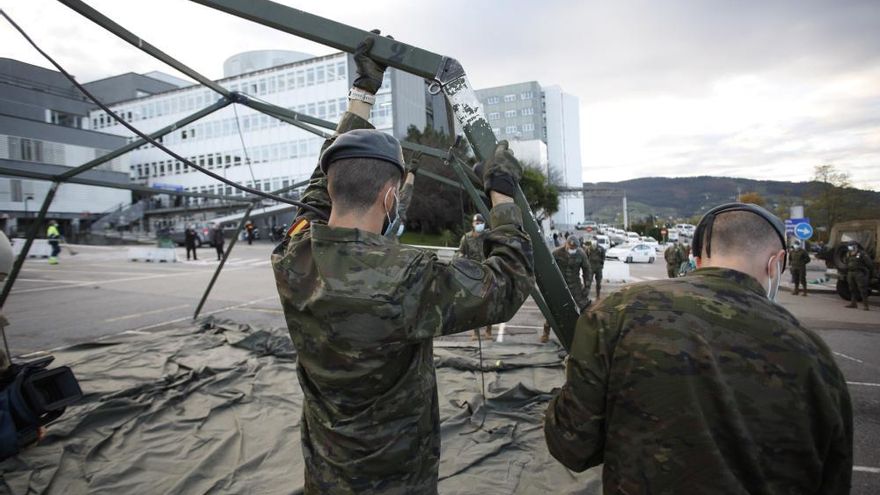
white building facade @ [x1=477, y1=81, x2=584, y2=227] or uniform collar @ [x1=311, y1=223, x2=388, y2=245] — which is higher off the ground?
white building facade @ [x1=477, y1=81, x2=584, y2=227]

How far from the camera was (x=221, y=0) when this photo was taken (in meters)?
1.90

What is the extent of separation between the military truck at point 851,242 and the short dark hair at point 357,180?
14.5 metres

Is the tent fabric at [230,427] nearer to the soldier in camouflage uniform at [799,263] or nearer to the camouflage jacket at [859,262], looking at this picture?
the camouflage jacket at [859,262]

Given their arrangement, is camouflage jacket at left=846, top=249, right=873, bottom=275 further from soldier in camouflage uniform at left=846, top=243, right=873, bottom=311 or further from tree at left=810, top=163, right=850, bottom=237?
tree at left=810, top=163, right=850, bottom=237

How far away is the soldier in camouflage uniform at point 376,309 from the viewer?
1489 millimetres

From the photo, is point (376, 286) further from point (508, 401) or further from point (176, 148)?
point (176, 148)

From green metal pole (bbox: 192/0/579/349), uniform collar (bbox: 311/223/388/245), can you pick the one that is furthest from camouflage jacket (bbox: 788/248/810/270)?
uniform collar (bbox: 311/223/388/245)

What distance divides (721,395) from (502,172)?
1055 millimetres

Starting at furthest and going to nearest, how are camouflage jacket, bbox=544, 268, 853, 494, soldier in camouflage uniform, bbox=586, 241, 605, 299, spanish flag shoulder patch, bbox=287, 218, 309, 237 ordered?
soldier in camouflage uniform, bbox=586, 241, 605, 299
spanish flag shoulder patch, bbox=287, 218, 309, 237
camouflage jacket, bbox=544, 268, 853, 494

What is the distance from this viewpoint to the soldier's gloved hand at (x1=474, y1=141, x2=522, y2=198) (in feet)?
5.63

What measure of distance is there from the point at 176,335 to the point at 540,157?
5402 cm

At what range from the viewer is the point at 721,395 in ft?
4.09

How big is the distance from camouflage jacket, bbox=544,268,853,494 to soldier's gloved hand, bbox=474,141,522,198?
64 cm

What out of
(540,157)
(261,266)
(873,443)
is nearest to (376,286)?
(873,443)
